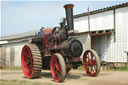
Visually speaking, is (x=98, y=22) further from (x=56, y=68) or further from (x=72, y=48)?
(x=56, y=68)

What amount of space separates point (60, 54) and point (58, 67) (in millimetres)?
678

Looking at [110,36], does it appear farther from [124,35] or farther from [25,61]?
[25,61]

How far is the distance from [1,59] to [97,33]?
12401 millimetres

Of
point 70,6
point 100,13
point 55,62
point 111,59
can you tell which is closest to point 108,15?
point 100,13

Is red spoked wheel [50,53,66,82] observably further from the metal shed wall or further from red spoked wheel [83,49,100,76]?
the metal shed wall

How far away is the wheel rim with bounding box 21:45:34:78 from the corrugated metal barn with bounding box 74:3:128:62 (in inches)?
275

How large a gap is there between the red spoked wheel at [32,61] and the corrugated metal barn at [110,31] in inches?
277

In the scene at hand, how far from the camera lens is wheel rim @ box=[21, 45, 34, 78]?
1030cm

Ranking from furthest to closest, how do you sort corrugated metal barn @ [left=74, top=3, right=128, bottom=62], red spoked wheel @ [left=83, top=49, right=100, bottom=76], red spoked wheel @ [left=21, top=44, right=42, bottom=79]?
corrugated metal barn @ [left=74, top=3, right=128, bottom=62] → red spoked wheel @ [left=21, top=44, right=42, bottom=79] → red spoked wheel @ [left=83, top=49, right=100, bottom=76]

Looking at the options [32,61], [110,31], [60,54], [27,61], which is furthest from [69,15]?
[110,31]

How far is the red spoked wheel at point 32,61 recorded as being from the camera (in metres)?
9.65

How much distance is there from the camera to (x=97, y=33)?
16453mm

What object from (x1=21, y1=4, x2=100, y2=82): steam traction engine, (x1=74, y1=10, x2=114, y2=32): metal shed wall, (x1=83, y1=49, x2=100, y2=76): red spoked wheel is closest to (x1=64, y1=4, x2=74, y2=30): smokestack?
(x1=21, y1=4, x2=100, y2=82): steam traction engine

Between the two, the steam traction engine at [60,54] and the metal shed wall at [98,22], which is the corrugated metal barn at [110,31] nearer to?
the metal shed wall at [98,22]
